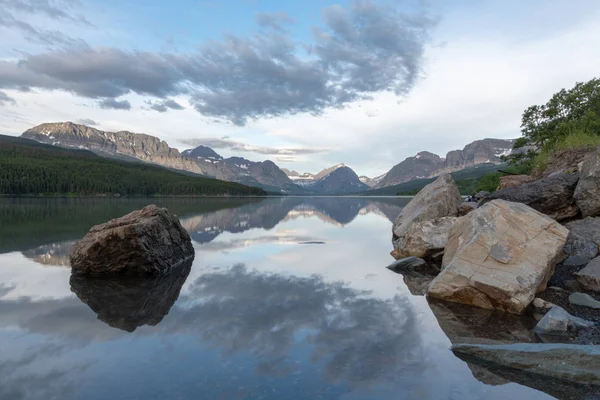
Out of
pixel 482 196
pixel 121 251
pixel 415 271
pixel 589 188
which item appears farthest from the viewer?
pixel 482 196

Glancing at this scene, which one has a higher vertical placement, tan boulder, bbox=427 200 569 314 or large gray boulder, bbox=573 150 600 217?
large gray boulder, bbox=573 150 600 217

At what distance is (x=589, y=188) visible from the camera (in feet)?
53.9

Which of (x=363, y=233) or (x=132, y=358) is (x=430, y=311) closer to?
(x=132, y=358)

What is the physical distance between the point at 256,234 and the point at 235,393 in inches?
1025

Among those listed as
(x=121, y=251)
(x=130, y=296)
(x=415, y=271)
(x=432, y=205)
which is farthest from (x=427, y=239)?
(x=121, y=251)

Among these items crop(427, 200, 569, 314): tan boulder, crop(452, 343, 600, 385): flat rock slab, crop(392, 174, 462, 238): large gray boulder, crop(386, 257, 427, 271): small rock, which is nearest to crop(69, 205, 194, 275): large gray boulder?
crop(386, 257, 427, 271): small rock

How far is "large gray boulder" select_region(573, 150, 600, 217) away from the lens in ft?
53.0

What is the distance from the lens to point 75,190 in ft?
579

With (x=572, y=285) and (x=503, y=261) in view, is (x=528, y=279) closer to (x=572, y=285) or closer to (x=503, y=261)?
(x=503, y=261)

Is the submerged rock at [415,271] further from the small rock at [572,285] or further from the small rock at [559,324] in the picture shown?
the small rock at [559,324]

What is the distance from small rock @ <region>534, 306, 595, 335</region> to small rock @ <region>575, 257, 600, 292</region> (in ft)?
11.1

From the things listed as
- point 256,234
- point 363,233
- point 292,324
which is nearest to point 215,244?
point 256,234

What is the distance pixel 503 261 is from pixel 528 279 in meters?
0.82

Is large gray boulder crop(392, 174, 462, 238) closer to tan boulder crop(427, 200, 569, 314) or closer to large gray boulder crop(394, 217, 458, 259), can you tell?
large gray boulder crop(394, 217, 458, 259)
